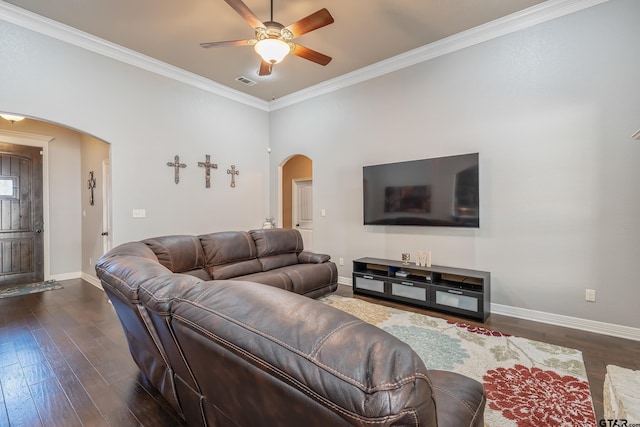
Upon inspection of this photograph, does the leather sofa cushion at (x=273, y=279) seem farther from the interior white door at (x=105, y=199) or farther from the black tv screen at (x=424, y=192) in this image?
the interior white door at (x=105, y=199)

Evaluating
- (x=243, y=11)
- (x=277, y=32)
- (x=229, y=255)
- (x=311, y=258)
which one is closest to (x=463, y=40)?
(x=277, y=32)

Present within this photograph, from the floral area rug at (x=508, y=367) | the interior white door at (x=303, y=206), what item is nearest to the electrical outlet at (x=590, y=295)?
the floral area rug at (x=508, y=367)

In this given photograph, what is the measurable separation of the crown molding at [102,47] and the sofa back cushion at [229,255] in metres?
2.81

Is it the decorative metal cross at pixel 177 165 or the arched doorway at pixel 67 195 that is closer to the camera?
the decorative metal cross at pixel 177 165

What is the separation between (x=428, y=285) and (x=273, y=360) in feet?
11.2

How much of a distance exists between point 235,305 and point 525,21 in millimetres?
4457

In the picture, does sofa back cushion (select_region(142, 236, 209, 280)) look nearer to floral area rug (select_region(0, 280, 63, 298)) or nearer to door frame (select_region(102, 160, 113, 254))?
door frame (select_region(102, 160, 113, 254))

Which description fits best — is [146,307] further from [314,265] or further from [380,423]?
[314,265]

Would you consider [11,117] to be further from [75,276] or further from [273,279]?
[273,279]

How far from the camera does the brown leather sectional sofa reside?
633 millimetres

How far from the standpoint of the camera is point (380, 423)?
1.95 feet

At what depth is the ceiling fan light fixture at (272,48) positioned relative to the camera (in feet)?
9.75

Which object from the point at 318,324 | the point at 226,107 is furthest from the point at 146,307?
the point at 226,107

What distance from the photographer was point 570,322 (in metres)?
3.28
